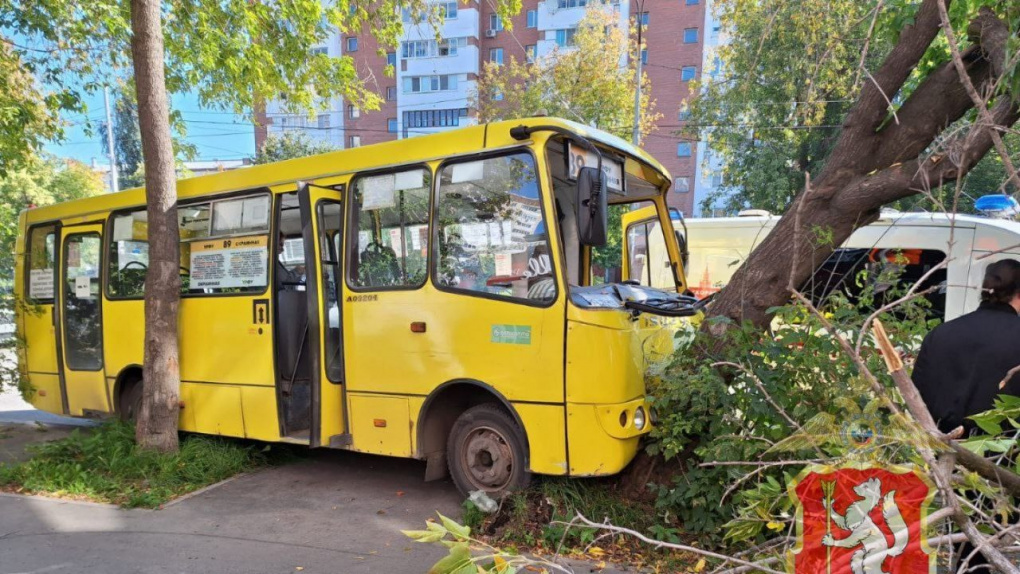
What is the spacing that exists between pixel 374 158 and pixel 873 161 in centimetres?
360

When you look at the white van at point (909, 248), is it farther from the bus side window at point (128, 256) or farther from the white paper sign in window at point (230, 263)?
the bus side window at point (128, 256)

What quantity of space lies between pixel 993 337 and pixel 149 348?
6304 mm

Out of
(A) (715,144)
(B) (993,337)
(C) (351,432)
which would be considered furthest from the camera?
(A) (715,144)

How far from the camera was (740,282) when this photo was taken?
4.02 m

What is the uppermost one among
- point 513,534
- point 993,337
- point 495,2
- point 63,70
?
point 495,2

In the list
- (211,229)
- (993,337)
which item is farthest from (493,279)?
(211,229)

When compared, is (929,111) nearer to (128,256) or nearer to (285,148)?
(128,256)

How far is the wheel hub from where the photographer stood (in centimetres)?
429

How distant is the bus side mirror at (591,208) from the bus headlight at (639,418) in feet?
Result: 3.88

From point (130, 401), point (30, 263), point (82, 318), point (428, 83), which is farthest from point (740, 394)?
point (428, 83)

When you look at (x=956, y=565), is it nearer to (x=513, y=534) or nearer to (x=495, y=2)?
(x=513, y=534)

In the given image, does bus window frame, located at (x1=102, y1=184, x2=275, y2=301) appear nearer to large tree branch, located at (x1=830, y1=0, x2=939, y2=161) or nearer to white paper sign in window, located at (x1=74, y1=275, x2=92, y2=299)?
white paper sign in window, located at (x1=74, y1=275, x2=92, y2=299)

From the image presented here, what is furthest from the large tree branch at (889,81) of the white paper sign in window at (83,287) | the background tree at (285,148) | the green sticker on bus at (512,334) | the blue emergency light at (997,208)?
the background tree at (285,148)

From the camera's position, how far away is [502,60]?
37812mm
